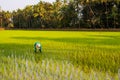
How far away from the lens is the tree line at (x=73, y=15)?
66.0 m

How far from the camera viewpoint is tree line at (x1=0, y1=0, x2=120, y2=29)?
66.0 metres

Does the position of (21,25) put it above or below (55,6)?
below

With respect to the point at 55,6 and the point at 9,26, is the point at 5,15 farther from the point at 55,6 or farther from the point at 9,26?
the point at 55,6

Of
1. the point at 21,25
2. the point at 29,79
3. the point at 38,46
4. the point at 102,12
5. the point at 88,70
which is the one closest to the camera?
the point at 29,79

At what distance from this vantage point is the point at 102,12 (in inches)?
2692

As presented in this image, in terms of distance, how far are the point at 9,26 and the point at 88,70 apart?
93.7m

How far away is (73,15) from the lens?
239 feet

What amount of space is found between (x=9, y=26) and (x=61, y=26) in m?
29.9

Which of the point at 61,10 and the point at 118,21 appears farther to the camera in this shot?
the point at 61,10

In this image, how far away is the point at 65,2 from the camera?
81.3 metres

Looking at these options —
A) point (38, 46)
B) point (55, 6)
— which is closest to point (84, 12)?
point (55, 6)

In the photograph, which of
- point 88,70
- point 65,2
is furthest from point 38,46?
point 65,2

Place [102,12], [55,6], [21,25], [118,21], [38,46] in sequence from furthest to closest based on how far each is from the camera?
[21,25] < [55,6] < [102,12] < [118,21] < [38,46]

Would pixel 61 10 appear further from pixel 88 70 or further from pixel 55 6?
pixel 88 70
